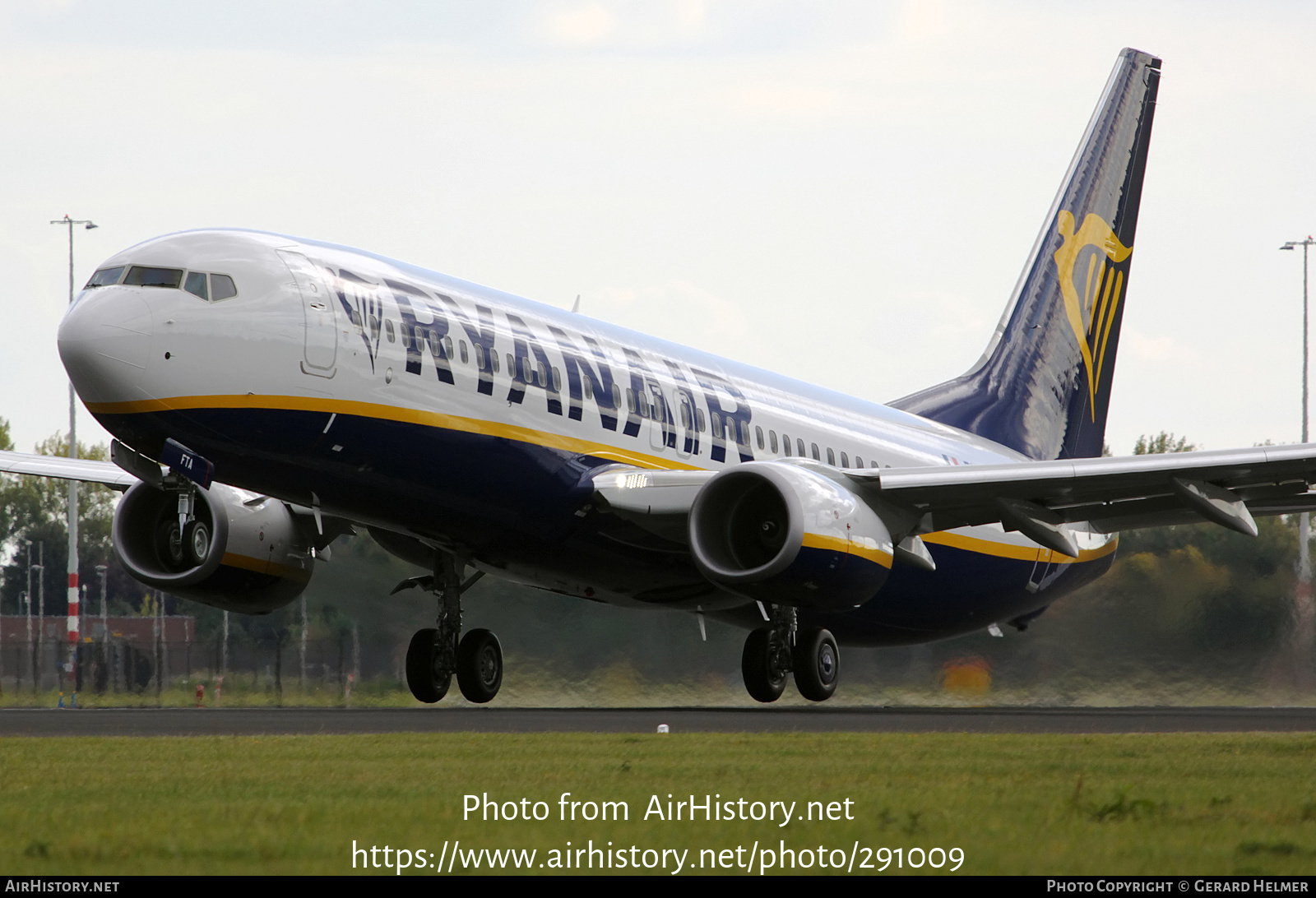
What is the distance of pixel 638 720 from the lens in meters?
24.2

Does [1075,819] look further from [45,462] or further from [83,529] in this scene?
[83,529]

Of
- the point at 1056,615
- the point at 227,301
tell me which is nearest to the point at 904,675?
the point at 1056,615

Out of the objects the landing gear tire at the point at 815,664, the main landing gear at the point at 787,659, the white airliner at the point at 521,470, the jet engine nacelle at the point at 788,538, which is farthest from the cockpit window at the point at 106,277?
the landing gear tire at the point at 815,664

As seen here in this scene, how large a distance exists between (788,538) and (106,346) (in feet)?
23.1

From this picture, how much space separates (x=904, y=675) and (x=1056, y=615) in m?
2.90

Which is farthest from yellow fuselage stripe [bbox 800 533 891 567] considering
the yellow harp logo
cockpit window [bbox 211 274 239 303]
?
the yellow harp logo

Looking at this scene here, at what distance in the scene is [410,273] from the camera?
696 inches

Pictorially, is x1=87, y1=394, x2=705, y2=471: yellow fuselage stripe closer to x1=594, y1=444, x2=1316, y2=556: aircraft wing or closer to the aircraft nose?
the aircraft nose

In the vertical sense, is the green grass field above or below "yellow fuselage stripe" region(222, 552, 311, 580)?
below

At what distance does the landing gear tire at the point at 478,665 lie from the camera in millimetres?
21312

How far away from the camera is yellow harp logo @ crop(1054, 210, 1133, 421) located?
95.2 ft

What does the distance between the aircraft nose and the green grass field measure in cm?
340

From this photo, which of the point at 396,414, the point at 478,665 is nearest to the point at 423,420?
the point at 396,414

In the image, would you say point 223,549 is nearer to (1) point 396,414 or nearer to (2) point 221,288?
→ (1) point 396,414
